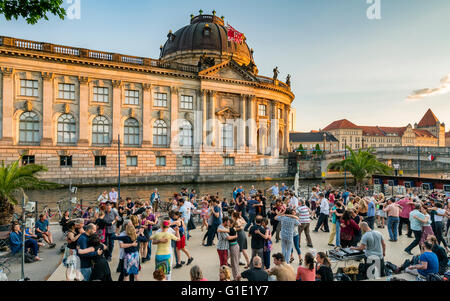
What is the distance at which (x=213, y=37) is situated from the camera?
54031 millimetres

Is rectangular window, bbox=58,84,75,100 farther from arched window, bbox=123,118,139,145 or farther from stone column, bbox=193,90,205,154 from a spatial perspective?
stone column, bbox=193,90,205,154

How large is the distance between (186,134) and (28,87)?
19.7m

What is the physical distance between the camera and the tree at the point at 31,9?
30.5 feet

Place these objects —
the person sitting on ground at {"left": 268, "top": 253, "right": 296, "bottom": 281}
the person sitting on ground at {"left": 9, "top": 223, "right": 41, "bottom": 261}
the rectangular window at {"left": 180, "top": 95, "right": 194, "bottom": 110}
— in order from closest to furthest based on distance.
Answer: the person sitting on ground at {"left": 268, "top": 253, "right": 296, "bottom": 281} < the person sitting on ground at {"left": 9, "top": 223, "right": 41, "bottom": 261} < the rectangular window at {"left": 180, "top": 95, "right": 194, "bottom": 110}

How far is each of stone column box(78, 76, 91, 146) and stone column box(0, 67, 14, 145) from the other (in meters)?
6.69

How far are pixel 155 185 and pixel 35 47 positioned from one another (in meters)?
21.3

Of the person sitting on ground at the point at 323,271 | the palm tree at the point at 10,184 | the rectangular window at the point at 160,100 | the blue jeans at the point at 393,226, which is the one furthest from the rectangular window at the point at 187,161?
the person sitting on ground at the point at 323,271

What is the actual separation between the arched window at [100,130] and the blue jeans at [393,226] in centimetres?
3309

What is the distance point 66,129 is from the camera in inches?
1321

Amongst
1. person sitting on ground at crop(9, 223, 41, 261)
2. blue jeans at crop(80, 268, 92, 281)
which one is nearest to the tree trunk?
person sitting on ground at crop(9, 223, 41, 261)

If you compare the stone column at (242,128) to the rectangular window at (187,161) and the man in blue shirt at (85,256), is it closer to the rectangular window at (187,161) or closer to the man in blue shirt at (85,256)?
the rectangular window at (187,161)

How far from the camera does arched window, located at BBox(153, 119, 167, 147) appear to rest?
127 ft
